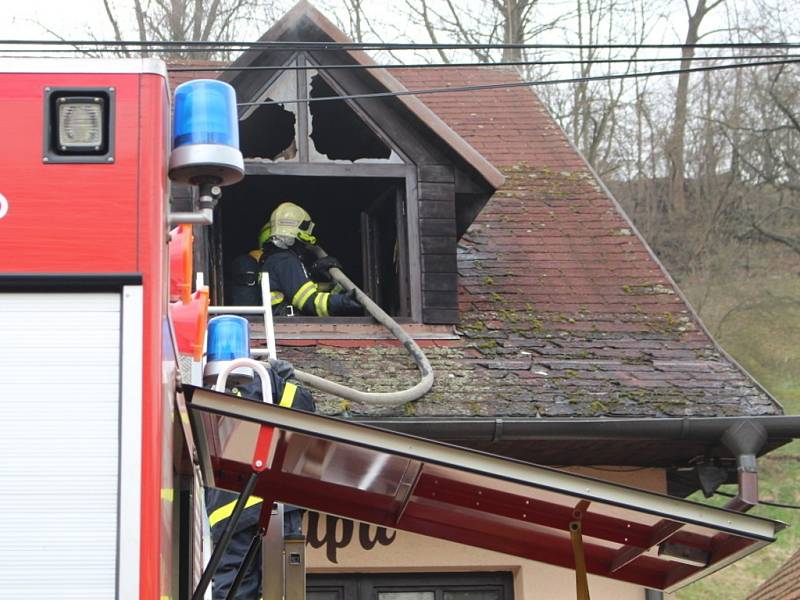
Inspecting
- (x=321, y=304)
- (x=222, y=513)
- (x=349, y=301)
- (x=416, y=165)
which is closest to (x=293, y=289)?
(x=321, y=304)

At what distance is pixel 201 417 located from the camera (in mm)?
→ 3654

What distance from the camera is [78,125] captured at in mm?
3203

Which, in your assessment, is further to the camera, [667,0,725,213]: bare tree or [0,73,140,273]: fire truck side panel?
[667,0,725,213]: bare tree

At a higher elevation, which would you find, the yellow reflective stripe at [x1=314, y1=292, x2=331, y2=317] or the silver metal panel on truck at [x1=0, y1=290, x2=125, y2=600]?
the yellow reflective stripe at [x1=314, y1=292, x2=331, y2=317]

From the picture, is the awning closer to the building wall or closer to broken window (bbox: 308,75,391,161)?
the building wall

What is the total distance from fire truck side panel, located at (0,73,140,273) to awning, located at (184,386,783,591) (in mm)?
592

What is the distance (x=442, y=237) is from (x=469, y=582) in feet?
7.82

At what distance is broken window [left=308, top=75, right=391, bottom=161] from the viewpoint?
946cm

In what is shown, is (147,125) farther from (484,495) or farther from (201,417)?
(484,495)

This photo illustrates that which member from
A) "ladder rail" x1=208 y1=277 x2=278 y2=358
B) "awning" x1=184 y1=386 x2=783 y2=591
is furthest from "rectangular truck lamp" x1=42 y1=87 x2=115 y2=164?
"ladder rail" x1=208 y1=277 x2=278 y2=358

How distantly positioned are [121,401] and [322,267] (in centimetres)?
656

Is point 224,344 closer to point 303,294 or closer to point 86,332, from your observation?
point 86,332

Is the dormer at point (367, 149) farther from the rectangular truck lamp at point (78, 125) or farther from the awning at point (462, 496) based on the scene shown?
the rectangular truck lamp at point (78, 125)

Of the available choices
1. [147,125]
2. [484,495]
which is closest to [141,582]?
[147,125]
